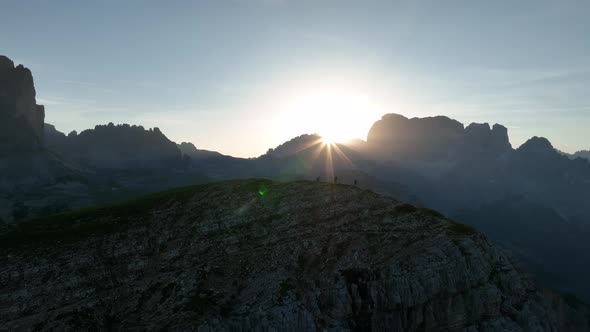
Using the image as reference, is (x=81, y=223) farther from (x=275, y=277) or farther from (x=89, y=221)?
(x=275, y=277)

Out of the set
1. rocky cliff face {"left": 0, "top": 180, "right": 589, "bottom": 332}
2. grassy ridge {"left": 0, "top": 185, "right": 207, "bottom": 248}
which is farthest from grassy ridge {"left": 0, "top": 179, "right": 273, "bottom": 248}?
rocky cliff face {"left": 0, "top": 180, "right": 589, "bottom": 332}

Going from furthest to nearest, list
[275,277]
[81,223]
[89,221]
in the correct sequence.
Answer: [89,221]
[81,223]
[275,277]

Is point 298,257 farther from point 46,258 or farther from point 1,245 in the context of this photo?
point 1,245

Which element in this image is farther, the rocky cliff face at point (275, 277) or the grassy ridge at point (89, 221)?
the grassy ridge at point (89, 221)

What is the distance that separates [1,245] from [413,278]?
67.3 meters

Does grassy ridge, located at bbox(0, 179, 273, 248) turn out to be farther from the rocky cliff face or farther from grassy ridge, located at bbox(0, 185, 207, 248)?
the rocky cliff face

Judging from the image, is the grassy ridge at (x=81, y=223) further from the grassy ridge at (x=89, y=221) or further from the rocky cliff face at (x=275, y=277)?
the rocky cliff face at (x=275, y=277)

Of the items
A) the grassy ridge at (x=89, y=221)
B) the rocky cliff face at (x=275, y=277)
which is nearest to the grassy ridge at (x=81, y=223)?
the grassy ridge at (x=89, y=221)

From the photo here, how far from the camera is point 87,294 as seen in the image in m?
52.6

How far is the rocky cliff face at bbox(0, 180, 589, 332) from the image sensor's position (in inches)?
1954

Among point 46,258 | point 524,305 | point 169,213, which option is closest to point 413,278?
point 524,305

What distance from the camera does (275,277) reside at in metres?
54.6

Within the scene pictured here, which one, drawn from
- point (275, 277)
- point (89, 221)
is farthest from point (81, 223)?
point (275, 277)

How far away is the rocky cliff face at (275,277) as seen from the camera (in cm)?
4962
